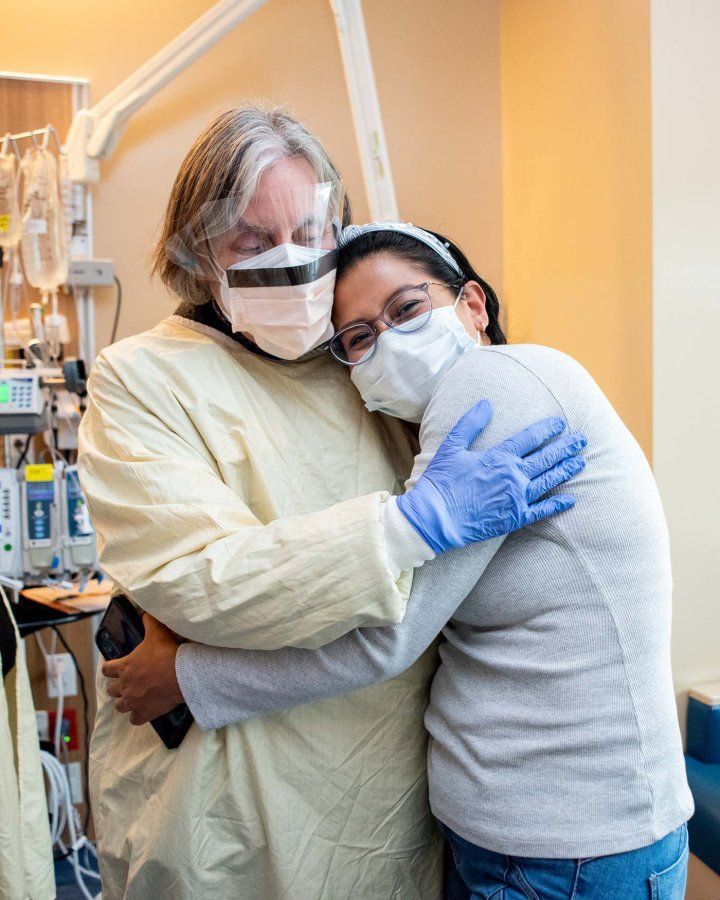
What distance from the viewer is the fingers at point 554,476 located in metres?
0.91

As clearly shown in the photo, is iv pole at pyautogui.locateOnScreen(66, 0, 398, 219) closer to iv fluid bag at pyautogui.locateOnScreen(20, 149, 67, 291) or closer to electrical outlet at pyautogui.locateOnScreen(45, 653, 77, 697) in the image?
iv fluid bag at pyautogui.locateOnScreen(20, 149, 67, 291)

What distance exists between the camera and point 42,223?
2.78 m

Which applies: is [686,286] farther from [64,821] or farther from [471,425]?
[64,821]

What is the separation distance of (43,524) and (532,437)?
2037 mm

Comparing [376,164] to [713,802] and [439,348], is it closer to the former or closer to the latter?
[439,348]

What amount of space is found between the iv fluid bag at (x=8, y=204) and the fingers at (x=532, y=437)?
2.41 metres

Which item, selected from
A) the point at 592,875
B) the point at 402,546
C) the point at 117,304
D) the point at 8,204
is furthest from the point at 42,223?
the point at 592,875

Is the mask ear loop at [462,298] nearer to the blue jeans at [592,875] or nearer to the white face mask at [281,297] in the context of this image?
the white face mask at [281,297]

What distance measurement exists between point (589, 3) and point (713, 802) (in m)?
2.42

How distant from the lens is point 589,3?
8.66 feet

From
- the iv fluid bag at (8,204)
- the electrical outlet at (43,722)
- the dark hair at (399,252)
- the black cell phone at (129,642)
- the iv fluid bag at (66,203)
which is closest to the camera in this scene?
the black cell phone at (129,642)

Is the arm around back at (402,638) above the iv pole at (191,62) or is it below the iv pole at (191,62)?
below

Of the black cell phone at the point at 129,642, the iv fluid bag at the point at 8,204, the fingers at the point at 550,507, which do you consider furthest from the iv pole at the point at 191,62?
the fingers at the point at 550,507

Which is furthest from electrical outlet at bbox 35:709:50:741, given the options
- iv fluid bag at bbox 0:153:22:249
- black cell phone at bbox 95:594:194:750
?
black cell phone at bbox 95:594:194:750
